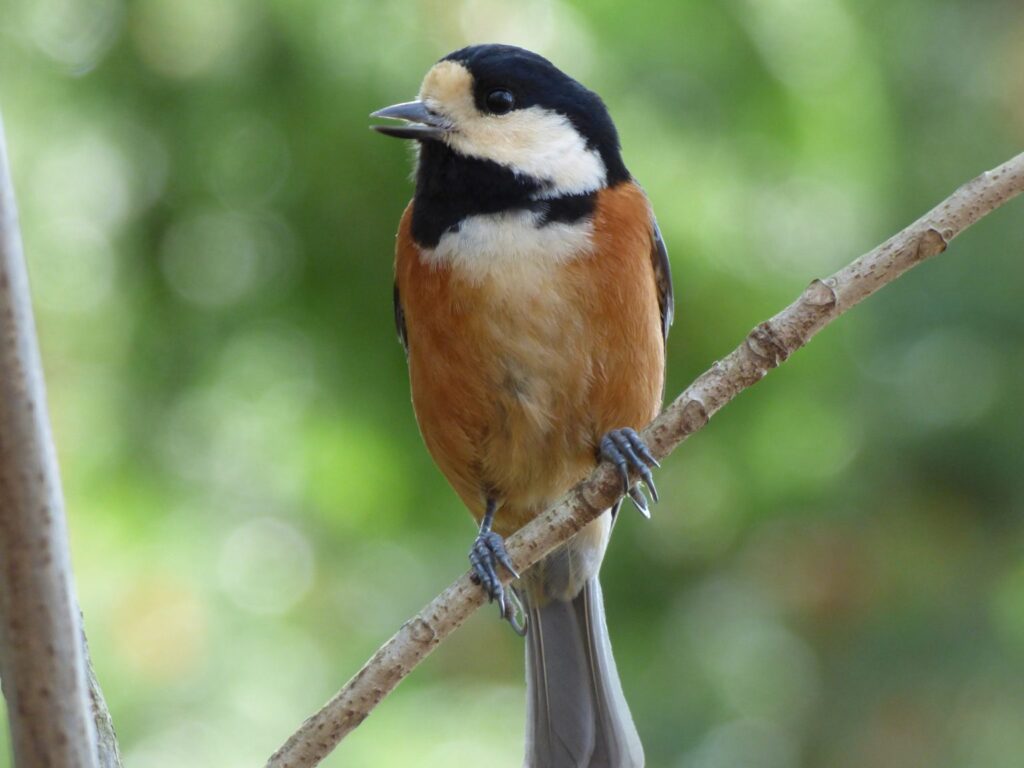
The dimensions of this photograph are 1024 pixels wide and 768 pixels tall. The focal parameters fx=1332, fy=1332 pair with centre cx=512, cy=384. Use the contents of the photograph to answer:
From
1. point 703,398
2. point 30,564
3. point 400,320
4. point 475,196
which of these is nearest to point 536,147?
point 475,196

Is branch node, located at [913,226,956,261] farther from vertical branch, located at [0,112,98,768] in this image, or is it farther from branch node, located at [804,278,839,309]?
vertical branch, located at [0,112,98,768]

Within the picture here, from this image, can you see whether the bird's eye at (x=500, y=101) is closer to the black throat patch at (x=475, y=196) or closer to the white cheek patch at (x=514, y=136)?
the white cheek patch at (x=514, y=136)

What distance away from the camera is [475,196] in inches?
120

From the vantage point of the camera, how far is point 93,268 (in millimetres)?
3934

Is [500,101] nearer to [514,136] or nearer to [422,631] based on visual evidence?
[514,136]

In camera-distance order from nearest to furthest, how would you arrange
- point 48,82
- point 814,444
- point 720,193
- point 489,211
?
point 489,211 < point 48,82 < point 720,193 < point 814,444

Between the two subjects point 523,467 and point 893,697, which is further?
point 893,697

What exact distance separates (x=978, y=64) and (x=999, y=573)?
1971 millimetres

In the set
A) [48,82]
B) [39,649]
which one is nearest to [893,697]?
[48,82]

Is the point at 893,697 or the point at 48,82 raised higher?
the point at 48,82

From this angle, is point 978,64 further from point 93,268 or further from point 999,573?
point 93,268

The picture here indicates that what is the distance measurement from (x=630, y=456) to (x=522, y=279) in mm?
470

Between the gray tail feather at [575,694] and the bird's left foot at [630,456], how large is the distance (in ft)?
2.53

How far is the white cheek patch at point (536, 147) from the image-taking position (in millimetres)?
3031
